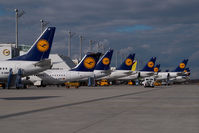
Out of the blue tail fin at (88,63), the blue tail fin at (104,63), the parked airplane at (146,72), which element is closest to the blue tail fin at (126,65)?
the parked airplane at (146,72)

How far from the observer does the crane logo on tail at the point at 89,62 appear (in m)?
74.5

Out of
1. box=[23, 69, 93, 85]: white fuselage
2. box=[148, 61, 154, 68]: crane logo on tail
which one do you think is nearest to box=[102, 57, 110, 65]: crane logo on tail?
box=[23, 69, 93, 85]: white fuselage

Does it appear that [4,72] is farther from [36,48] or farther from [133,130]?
[133,130]

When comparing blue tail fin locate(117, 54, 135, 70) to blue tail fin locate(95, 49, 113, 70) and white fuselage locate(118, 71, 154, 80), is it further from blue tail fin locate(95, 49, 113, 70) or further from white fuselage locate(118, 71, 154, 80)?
blue tail fin locate(95, 49, 113, 70)

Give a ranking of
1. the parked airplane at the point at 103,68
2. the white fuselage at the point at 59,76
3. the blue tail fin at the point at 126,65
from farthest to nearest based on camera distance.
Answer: the blue tail fin at the point at 126,65 → the parked airplane at the point at 103,68 → the white fuselage at the point at 59,76

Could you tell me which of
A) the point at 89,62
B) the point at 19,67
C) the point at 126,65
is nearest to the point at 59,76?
the point at 89,62

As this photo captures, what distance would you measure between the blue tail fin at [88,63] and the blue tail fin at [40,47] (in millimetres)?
16314

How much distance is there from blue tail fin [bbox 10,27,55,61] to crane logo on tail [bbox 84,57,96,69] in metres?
17.5

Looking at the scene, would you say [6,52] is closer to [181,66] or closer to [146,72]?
[146,72]

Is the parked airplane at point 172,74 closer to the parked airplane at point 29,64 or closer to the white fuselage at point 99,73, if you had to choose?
the white fuselage at point 99,73

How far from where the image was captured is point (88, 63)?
246 ft

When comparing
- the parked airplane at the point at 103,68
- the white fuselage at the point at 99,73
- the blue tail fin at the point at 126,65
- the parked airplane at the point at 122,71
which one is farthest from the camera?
the blue tail fin at the point at 126,65

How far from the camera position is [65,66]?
111 m

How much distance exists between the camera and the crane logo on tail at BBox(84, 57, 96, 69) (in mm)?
74500
